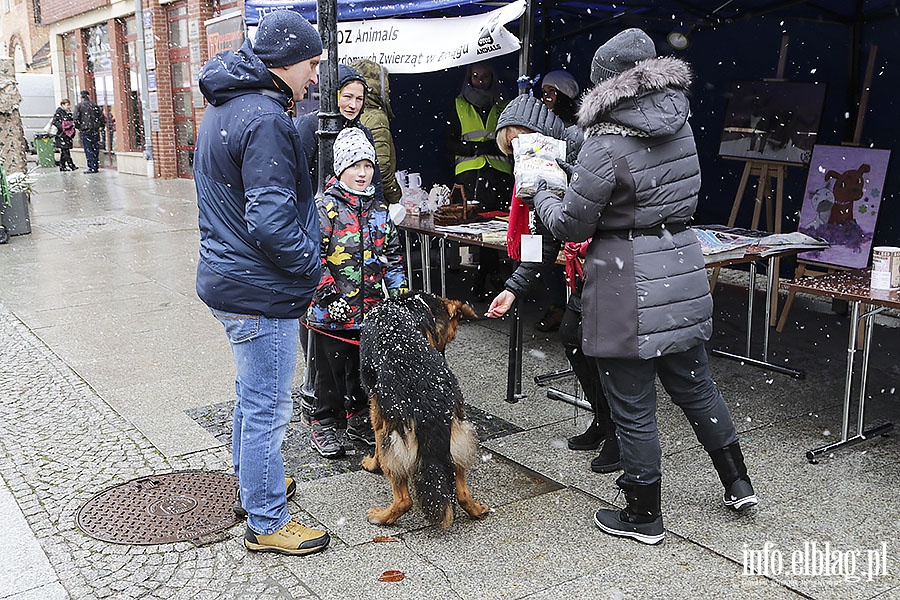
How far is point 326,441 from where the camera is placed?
4.58 m

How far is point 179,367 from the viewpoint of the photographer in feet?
20.3

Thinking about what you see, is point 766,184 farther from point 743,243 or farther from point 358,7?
point 358,7

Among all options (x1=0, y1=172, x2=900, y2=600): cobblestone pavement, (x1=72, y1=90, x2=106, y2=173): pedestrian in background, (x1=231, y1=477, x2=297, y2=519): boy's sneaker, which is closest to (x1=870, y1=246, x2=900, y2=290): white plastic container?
(x1=0, y1=172, x2=900, y2=600): cobblestone pavement

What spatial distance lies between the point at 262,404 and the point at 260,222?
80 cm

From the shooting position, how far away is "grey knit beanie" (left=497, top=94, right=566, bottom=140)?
13.3 ft

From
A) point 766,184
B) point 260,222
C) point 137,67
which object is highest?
point 137,67

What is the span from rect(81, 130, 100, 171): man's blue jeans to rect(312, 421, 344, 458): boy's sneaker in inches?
906

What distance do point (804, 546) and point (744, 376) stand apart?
7.85ft

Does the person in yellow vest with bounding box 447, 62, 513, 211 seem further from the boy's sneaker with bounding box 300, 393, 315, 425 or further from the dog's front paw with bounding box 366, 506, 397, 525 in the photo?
the dog's front paw with bounding box 366, 506, 397, 525

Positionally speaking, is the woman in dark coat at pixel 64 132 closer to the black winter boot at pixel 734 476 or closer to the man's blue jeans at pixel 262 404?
the man's blue jeans at pixel 262 404

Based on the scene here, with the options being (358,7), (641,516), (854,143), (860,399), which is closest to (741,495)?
(641,516)

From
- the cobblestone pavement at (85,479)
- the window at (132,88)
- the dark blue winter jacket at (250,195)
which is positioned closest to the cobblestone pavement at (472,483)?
the cobblestone pavement at (85,479)

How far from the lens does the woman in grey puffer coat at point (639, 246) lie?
3289mm

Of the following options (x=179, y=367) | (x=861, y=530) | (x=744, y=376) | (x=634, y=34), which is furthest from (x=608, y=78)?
(x=179, y=367)
